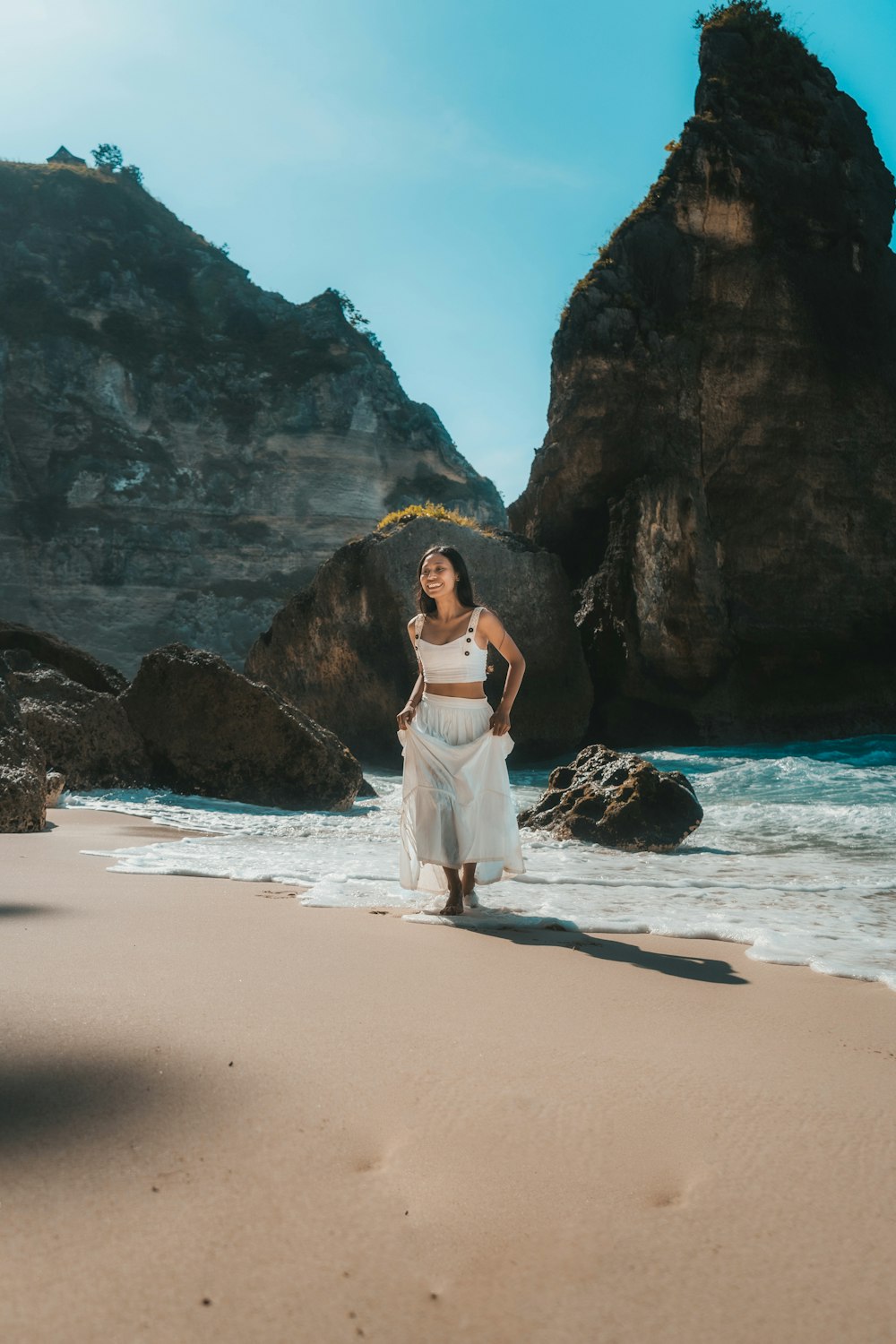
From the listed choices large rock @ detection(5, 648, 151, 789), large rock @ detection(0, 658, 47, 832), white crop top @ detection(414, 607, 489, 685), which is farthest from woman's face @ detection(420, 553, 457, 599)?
large rock @ detection(5, 648, 151, 789)

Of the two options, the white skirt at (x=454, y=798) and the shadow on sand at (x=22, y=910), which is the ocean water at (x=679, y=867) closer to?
the white skirt at (x=454, y=798)

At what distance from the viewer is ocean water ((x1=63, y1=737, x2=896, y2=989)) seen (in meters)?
3.66

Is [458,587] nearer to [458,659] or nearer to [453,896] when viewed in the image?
[458,659]

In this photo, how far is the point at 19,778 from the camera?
5.86m

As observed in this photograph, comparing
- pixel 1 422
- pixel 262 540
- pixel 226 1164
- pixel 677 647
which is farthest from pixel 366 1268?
pixel 1 422

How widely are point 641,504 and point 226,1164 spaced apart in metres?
15.4

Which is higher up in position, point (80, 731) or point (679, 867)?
point (80, 731)

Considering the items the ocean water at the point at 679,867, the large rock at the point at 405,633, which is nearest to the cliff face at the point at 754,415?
the large rock at the point at 405,633

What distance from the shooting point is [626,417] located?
16.6 metres

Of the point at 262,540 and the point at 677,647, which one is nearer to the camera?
the point at 677,647

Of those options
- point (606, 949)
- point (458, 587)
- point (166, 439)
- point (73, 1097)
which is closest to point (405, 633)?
point (458, 587)

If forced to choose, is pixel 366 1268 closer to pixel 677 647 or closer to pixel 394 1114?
pixel 394 1114

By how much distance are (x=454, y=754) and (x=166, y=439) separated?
129ft

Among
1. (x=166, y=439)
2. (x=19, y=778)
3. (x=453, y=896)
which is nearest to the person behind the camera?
(x=453, y=896)
